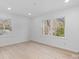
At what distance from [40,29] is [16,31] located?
1970 millimetres

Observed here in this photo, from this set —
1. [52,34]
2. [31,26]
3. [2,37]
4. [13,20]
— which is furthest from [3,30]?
[52,34]

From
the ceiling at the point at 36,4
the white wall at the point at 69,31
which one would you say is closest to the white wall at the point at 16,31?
Result: the ceiling at the point at 36,4

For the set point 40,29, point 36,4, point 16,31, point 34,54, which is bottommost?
point 34,54

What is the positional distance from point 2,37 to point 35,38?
277cm

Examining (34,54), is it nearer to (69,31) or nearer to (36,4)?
(69,31)

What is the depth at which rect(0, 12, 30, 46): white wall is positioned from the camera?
5651 millimetres

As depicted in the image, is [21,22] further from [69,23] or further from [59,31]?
[69,23]

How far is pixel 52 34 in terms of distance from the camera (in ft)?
17.8

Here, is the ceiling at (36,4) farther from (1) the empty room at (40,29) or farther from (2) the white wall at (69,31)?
(2) the white wall at (69,31)

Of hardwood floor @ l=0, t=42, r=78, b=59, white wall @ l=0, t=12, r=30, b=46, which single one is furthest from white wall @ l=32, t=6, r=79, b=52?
white wall @ l=0, t=12, r=30, b=46

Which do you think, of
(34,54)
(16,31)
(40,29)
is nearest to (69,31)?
(34,54)

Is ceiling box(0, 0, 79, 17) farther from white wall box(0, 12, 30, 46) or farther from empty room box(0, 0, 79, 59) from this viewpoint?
white wall box(0, 12, 30, 46)

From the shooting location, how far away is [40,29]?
652cm

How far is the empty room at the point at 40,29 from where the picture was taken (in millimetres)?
3815
